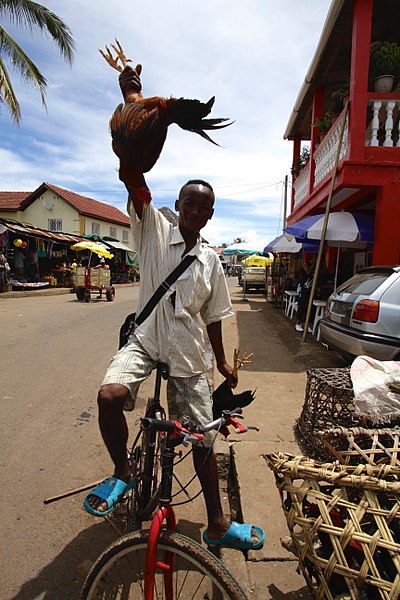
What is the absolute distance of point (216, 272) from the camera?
2133 millimetres

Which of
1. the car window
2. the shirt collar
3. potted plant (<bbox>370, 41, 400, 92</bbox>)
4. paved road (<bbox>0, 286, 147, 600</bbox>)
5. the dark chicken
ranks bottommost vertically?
paved road (<bbox>0, 286, 147, 600</bbox>)

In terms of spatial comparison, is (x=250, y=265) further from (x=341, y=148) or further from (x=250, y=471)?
(x=250, y=471)

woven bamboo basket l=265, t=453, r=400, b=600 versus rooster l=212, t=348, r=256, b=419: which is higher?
rooster l=212, t=348, r=256, b=419

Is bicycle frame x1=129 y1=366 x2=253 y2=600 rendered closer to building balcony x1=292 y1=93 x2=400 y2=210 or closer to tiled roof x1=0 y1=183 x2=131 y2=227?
building balcony x1=292 y1=93 x2=400 y2=210

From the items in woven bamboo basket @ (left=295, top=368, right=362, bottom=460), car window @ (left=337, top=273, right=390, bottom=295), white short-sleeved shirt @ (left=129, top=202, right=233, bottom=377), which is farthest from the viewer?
car window @ (left=337, top=273, right=390, bottom=295)

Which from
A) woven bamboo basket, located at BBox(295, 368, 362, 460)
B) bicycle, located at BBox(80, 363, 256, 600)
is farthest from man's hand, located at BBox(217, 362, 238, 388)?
woven bamboo basket, located at BBox(295, 368, 362, 460)

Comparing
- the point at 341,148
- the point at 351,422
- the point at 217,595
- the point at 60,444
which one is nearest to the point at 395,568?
the point at 217,595

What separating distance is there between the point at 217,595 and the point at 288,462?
0.60 m

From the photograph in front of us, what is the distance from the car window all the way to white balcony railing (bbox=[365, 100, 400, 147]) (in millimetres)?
2999

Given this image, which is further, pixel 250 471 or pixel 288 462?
pixel 250 471

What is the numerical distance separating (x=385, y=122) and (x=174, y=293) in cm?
675

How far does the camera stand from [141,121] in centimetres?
166

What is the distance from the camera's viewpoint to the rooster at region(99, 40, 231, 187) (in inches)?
65.7

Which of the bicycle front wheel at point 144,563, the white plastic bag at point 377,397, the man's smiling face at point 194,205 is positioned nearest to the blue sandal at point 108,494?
the bicycle front wheel at point 144,563
